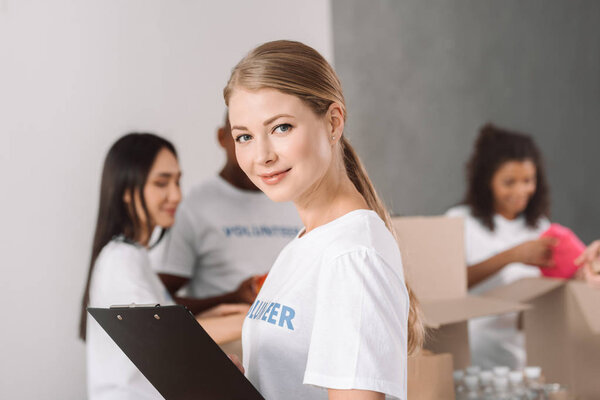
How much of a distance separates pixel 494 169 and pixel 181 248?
1510 millimetres

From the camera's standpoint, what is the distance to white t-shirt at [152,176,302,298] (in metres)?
2.01

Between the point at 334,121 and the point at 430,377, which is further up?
the point at 334,121

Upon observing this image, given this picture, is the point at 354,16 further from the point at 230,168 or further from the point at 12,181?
the point at 12,181

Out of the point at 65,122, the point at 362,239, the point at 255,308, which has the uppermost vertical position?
the point at 65,122

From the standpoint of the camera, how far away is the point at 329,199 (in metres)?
0.85

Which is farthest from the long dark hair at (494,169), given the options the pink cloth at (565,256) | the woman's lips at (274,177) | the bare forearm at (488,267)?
the woman's lips at (274,177)

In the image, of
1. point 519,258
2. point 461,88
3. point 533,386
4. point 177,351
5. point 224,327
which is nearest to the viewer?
point 177,351

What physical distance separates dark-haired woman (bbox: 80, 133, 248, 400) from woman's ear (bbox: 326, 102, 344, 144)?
652 millimetres

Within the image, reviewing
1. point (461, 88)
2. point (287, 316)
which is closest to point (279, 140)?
point (287, 316)

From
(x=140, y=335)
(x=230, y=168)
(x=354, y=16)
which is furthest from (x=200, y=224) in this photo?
(x=354, y=16)

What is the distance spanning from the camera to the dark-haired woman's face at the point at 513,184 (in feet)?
8.76

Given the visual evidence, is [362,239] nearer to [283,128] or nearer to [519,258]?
[283,128]

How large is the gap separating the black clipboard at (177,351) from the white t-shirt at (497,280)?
1.29 meters

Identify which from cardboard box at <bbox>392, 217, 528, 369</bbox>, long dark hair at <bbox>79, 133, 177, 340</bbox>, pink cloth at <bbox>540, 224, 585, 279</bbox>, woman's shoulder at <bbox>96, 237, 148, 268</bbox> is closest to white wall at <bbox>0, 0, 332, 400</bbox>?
long dark hair at <bbox>79, 133, 177, 340</bbox>
